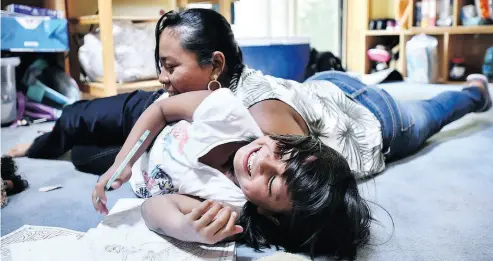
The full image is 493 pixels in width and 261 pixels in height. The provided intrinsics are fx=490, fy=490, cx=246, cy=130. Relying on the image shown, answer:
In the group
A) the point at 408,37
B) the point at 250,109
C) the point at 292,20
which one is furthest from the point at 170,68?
the point at 408,37

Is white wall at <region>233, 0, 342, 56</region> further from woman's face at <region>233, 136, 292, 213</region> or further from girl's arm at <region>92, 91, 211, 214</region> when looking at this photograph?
woman's face at <region>233, 136, 292, 213</region>

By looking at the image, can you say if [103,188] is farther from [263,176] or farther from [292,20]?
[292,20]

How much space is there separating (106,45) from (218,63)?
108cm

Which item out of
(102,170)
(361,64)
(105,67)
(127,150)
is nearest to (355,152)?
(127,150)

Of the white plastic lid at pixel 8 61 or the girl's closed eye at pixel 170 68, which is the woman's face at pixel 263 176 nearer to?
the girl's closed eye at pixel 170 68

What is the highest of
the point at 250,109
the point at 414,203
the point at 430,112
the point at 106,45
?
the point at 106,45

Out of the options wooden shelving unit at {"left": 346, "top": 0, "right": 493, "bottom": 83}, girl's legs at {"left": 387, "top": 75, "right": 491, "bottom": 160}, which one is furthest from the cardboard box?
wooden shelving unit at {"left": 346, "top": 0, "right": 493, "bottom": 83}

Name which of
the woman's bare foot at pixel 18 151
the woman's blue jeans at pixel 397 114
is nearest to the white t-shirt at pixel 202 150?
the woman's blue jeans at pixel 397 114

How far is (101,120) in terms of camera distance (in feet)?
3.89

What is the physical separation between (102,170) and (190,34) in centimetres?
45

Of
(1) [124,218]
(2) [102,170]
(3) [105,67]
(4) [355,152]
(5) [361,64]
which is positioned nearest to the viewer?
(1) [124,218]

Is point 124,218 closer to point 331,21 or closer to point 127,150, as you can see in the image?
point 127,150

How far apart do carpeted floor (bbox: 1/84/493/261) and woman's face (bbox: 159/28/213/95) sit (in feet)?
0.87

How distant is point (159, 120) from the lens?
3.12ft
